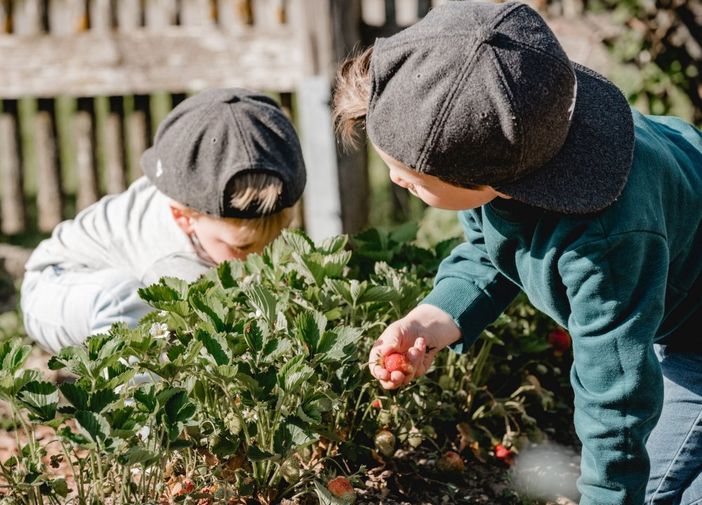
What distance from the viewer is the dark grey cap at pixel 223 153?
2879mm

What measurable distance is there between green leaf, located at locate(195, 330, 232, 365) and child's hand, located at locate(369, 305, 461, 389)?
0.32m

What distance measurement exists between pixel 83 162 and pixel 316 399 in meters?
3.55

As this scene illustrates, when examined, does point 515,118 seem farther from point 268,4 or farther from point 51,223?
point 51,223

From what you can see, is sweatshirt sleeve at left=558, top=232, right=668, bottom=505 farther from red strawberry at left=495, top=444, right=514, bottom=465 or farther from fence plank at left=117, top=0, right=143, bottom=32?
fence plank at left=117, top=0, right=143, bottom=32

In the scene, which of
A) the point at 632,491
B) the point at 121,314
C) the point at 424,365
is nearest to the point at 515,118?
the point at 424,365

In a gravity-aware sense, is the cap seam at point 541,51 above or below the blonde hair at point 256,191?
above

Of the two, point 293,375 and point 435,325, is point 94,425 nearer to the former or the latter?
point 293,375

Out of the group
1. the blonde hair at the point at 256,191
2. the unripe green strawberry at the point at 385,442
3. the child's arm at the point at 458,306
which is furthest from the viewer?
the blonde hair at the point at 256,191

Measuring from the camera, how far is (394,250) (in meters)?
2.97

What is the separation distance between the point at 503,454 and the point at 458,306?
67 centimetres

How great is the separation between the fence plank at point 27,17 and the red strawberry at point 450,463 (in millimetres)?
3370

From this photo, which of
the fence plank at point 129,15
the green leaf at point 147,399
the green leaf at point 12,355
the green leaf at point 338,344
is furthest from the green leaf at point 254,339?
the fence plank at point 129,15

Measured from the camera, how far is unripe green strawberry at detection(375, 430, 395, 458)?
2504 millimetres

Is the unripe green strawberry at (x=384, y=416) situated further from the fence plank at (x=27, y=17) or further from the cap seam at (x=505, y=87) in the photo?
the fence plank at (x=27, y=17)
